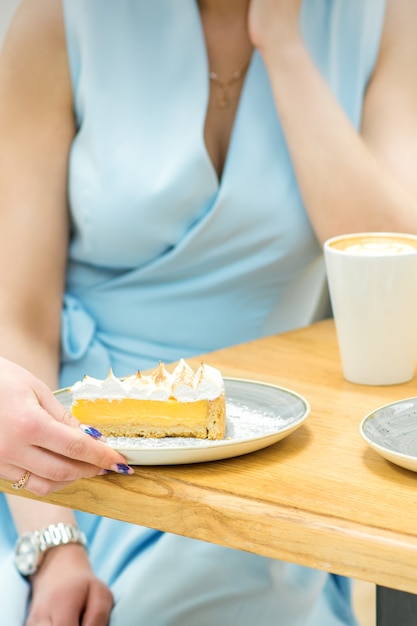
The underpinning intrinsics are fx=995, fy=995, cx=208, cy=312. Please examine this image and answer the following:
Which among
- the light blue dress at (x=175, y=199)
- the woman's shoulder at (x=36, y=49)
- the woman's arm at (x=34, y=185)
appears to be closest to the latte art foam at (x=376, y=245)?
the light blue dress at (x=175, y=199)

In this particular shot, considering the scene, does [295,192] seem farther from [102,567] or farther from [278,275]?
[102,567]

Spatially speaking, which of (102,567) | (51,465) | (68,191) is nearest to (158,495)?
(51,465)

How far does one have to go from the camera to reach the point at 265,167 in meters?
1.48

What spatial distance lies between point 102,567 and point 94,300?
0.44 meters

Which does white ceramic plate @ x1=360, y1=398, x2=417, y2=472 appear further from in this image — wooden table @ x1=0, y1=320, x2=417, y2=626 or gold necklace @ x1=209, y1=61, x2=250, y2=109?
gold necklace @ x1=209, y1=61, x2=250, y2=109

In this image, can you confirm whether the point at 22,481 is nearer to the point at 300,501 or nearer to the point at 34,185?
the point at 300,501

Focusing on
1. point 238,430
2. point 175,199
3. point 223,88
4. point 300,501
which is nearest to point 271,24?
point 223,88

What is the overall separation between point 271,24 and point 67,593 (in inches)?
33.6

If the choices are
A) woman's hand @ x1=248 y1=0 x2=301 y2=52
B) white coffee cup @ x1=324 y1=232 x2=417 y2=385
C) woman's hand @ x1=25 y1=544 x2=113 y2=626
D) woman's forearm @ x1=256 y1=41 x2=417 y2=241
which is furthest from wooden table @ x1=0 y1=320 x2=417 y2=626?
woman's hand @ x1=248 y1=0 x2=301 y2=52

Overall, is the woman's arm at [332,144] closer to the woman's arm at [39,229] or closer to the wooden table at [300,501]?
the woman's arm at [39,229]

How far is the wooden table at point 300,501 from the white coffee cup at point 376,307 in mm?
114

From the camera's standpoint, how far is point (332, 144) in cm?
144

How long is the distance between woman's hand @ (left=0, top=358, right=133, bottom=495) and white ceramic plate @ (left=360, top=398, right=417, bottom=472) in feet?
0.69

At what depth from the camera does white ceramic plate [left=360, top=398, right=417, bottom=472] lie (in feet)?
2.64
